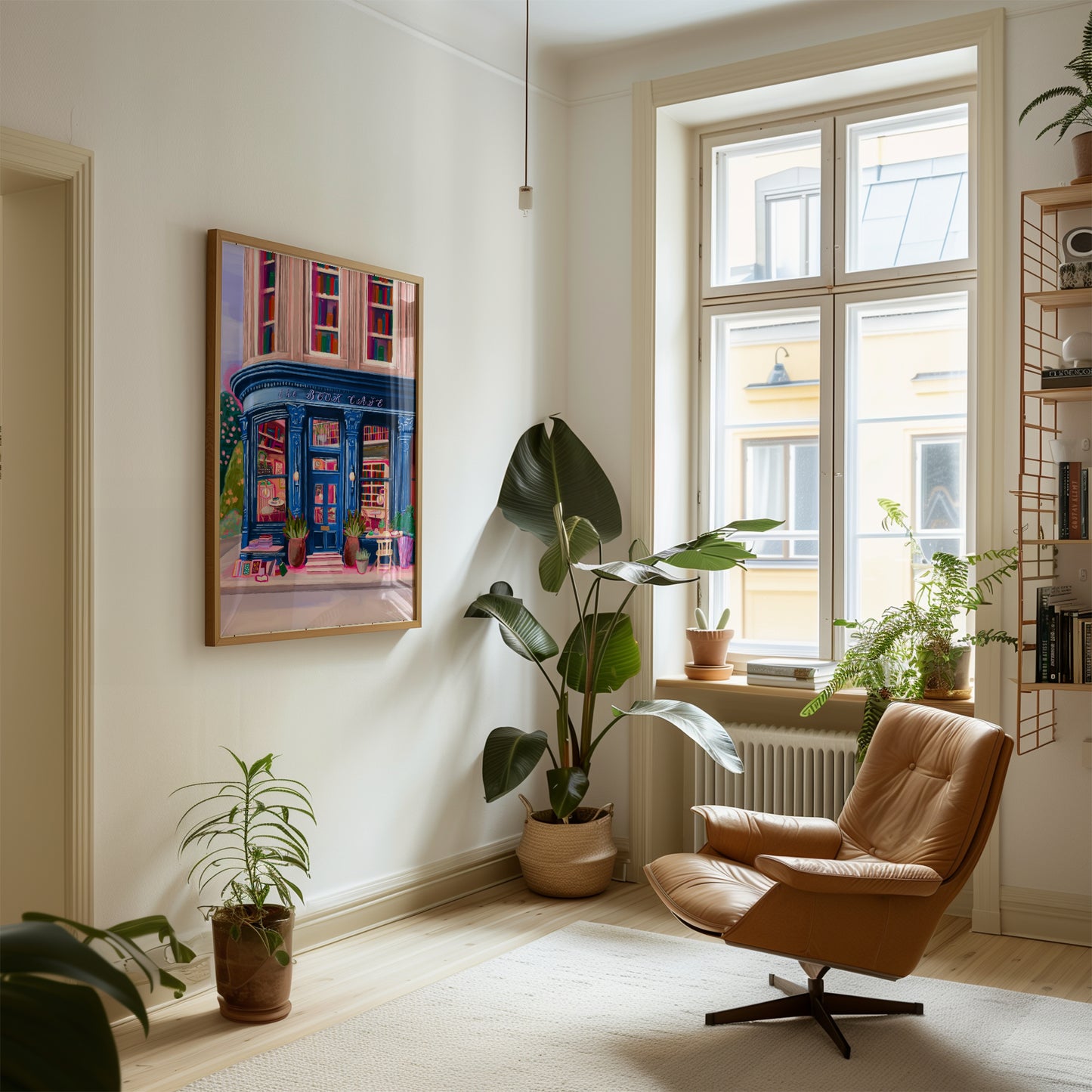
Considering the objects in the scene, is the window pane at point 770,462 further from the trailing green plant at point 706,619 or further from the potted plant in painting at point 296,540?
the potted plant in painting at point 296,540

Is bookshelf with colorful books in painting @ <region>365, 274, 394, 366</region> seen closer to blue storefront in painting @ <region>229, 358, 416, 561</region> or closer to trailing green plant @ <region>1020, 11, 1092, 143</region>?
blue storefront in painting @ <region>229, 358, 416, 561</region>

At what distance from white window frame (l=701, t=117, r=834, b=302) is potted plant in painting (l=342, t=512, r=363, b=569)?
75.6 inches

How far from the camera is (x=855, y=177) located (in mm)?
4488

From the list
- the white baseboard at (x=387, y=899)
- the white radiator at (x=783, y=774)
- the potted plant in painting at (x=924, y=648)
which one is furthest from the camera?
the white radiator at (x=783, y=774)

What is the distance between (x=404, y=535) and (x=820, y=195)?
7.15 feet

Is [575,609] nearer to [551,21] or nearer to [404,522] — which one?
[404,522]

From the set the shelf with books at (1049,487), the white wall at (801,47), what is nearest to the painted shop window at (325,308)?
the white wall at (801,47)

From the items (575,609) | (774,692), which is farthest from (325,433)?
(774,692)

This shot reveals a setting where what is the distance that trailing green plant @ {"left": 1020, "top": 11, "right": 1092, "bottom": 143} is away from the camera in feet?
11.5

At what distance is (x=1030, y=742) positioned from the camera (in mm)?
3754

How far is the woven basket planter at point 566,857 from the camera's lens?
418 centimetres

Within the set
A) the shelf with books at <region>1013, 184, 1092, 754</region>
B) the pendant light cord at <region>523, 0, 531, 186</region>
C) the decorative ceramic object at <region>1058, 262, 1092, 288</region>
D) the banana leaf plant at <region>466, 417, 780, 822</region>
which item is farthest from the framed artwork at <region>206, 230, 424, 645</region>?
the decorative ceramic object at <region>1058, 262, 1092, 288</region>

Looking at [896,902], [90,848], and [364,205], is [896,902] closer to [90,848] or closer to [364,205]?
[90,848]

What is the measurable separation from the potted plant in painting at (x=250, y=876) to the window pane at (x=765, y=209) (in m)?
2.75
